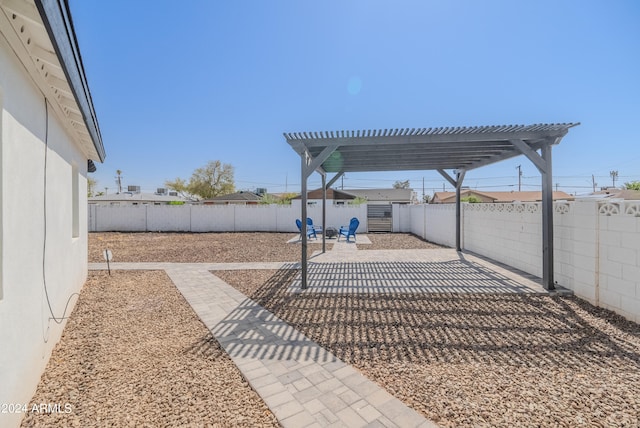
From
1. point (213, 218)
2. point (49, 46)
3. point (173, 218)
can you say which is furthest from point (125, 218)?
point (49, 46)

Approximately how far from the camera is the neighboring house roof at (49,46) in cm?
157

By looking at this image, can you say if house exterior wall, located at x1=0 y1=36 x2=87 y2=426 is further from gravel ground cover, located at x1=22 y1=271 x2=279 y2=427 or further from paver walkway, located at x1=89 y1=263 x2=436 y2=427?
paver walkway, located at x1=89 y1=263 x2=436 y2=427

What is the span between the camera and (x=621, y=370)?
8.36 ft

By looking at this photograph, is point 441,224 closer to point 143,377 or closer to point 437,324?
point 437,324

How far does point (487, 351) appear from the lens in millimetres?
2941

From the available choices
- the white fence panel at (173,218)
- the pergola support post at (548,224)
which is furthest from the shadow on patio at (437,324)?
the white fence panel at (173,218)

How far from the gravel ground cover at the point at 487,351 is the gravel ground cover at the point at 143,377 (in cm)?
112

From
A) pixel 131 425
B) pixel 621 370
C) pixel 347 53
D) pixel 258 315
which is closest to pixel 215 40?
pixel 347 53

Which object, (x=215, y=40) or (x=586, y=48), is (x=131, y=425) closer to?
(x=215, y=40)

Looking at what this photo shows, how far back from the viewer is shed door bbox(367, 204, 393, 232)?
16141 mm

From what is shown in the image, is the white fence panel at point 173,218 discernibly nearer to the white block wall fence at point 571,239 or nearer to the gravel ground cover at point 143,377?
the white block wall fence at point 571,239

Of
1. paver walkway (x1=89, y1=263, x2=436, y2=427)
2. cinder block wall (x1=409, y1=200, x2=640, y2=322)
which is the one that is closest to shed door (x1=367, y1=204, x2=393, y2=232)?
cinder block wall (x1=409, y1=200, x2=640, y2=322)

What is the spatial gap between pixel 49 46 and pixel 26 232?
1.44 metres

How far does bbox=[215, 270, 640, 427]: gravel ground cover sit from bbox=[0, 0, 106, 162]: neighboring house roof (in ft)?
10.9
